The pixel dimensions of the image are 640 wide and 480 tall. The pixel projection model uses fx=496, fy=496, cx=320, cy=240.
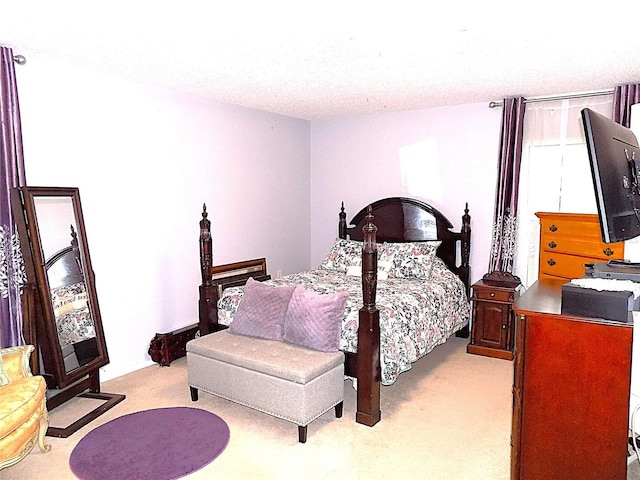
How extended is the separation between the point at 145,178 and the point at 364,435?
2.70m

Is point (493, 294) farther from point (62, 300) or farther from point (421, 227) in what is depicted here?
point (62, 300)

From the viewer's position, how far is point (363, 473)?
8.71 ft

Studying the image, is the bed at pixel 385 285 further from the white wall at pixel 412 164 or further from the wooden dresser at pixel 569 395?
the wooden dresser at pixel 569 395

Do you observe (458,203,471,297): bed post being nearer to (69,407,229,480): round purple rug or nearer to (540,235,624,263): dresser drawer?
(540,235,624,263): dresser drawer

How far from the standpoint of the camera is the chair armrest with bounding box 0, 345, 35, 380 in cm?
272

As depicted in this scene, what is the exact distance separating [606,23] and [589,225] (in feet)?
4.76

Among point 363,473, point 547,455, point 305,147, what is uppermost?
point 305,147

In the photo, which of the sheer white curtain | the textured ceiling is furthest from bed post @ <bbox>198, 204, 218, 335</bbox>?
the sheer white curtain

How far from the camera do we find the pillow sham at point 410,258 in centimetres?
476

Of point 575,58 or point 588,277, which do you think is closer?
point 588,277

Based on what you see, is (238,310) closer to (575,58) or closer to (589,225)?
(589,225)

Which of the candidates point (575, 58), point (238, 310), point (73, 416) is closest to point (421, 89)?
point (575, 58)

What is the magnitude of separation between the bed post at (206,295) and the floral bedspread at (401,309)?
0.22ft

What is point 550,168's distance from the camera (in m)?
4.64
